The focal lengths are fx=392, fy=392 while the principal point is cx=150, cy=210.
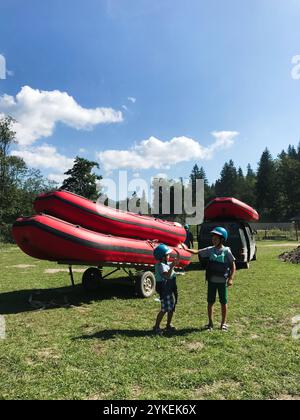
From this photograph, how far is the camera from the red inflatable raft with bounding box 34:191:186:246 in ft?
31.0

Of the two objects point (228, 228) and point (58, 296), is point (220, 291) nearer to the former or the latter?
point (58, 296)

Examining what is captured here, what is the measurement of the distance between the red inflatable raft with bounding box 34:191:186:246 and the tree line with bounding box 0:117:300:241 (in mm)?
13624

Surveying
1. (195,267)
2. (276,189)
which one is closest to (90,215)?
(195,267)

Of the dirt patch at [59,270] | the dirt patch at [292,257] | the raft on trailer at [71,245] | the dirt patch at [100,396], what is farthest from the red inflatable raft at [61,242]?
the dirt patch at [292,257]

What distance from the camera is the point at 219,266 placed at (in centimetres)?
666

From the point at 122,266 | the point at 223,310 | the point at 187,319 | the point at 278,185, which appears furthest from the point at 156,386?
the point at 278,185

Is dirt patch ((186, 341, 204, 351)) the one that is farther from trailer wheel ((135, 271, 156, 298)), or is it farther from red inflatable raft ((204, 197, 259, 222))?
red inflatable raft ((204, 197, 259, 222))

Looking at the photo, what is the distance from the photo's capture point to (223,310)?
6.75 metres

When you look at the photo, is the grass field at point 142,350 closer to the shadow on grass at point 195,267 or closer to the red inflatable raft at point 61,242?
the red inflatable raft at point 61,242

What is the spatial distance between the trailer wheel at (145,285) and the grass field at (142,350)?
0.26m

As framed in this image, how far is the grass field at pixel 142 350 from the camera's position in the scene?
14.4 ft

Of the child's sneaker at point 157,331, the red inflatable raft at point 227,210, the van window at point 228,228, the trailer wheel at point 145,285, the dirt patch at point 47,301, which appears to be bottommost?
the child's sneaker at point 157,331

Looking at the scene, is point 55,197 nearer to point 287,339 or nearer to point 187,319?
point 187,319

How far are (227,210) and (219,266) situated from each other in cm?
980
